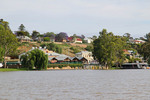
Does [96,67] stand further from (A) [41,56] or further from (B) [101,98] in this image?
(B) [101,98]

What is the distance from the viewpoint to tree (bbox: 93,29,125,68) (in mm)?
141875

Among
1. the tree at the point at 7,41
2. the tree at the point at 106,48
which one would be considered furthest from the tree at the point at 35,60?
the tree at the point at 106,48

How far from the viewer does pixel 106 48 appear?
14300 cm

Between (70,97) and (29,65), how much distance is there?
8364cm

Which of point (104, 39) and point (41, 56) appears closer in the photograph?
point (41, 56)

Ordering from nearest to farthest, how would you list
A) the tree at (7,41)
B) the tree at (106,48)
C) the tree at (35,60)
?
the tree at (35,60) < the tree at (7,41) < the tree at (106,48)

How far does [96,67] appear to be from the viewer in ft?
507

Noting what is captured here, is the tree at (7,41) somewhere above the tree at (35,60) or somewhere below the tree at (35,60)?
above

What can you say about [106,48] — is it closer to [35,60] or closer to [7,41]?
[35,60]

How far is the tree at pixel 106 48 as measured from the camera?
5586 inches

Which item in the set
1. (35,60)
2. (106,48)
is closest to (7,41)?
(35,60)

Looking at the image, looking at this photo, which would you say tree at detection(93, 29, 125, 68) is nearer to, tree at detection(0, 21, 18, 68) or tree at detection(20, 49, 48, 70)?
tree at detection(20, 49, 48, 70)

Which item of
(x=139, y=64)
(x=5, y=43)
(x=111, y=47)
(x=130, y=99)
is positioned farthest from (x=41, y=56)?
(x=130, y=99)

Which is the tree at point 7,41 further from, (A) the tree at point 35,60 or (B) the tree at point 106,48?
(B) the tree at point 106,48
